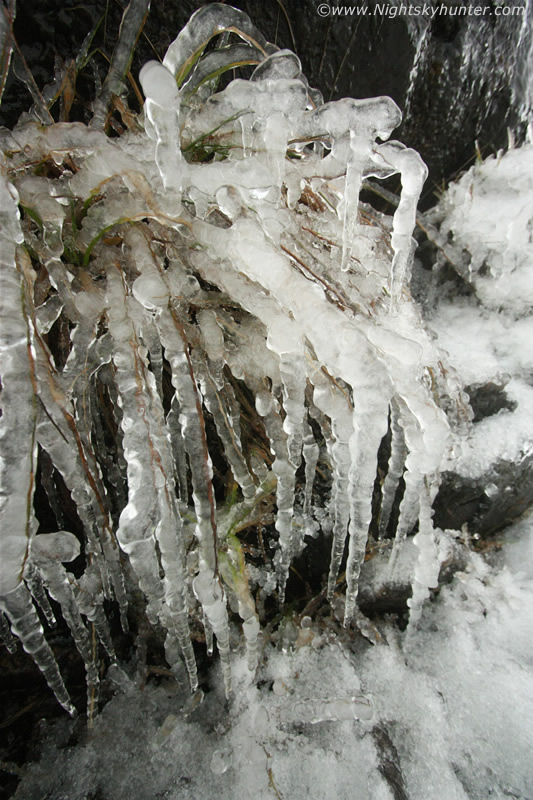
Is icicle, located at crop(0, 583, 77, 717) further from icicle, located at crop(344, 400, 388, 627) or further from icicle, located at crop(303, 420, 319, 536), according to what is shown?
icicle, located at crop(303, 420, 319, 536)

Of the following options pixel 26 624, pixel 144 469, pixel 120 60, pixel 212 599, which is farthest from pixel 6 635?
pixel 120 60

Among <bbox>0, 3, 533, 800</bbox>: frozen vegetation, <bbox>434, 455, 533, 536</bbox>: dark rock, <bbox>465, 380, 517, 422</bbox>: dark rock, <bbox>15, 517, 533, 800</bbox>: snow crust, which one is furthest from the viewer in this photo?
<bbox>465, 380, 517, 422</bbox>: dark rock

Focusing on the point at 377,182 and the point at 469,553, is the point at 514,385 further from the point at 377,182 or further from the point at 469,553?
the point at 377,182

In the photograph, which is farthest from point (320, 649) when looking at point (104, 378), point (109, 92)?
point (109, 92)

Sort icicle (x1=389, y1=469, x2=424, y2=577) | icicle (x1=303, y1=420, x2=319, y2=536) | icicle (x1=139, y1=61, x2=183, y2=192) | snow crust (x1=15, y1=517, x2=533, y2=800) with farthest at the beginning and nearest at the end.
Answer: icicle (x1=303, y1=420, x2=319, y2=536) < snow crust (x1=15, y1=517, x2=533, y2=800) < icicle (x1=389, y1=469, x2=424, y2=577) < icicle (x1=139, y1=61, x2=183, y2=192)

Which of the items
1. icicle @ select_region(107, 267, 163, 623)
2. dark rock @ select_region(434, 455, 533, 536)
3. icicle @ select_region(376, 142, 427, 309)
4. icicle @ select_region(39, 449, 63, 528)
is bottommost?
dark rock @ select_region(434, 455, 533, 536)

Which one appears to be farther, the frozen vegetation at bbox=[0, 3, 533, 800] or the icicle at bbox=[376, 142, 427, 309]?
the icicle at bbox=[376, 142, 427, 309]

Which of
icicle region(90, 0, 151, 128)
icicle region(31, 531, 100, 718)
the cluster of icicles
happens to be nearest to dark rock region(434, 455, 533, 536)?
the cluster of icicles

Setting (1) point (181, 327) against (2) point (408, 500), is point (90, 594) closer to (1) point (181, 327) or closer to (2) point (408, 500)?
(1) point (181, 327)
